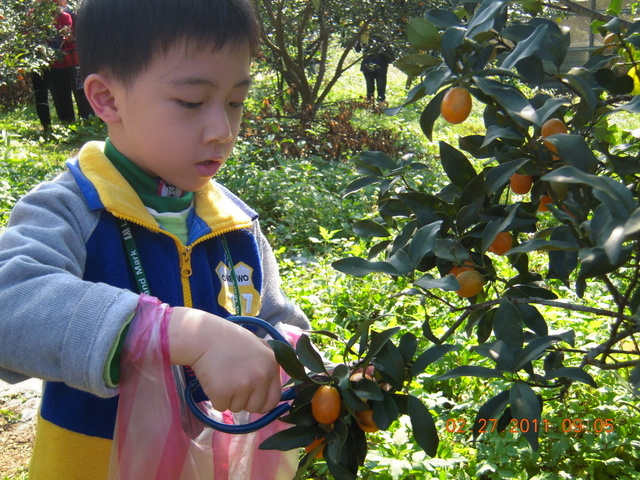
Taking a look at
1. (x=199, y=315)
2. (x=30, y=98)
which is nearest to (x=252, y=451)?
(x=199, y=315)

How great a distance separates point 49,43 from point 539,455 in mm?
7329

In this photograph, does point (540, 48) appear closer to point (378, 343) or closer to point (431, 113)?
point (431, 113)

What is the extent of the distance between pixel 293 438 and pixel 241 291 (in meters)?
0.51

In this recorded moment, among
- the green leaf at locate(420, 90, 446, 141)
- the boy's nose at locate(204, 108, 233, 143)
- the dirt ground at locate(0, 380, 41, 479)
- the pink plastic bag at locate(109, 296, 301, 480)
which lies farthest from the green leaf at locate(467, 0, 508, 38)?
the dirt ground at locate(0, 380, 41, 479)

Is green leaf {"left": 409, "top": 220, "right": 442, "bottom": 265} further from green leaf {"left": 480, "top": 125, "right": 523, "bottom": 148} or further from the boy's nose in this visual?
the boy's nose

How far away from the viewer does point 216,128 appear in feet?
4.52

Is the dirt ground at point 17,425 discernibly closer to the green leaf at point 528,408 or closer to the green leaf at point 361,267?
the green leaf at point 361,267

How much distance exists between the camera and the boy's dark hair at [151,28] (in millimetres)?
1389

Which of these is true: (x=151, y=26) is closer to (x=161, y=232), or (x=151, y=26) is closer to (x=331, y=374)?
(x=161, y=232)

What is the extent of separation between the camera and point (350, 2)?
6375 millimetres

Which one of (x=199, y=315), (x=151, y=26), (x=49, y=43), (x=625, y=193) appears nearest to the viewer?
(x=625, y=193)

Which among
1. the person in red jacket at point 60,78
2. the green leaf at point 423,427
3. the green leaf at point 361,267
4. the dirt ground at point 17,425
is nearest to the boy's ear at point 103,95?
the green leaf at point 361,267

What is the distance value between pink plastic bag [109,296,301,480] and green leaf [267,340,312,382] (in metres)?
0.17

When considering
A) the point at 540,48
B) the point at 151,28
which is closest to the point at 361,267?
the point at 540,48
